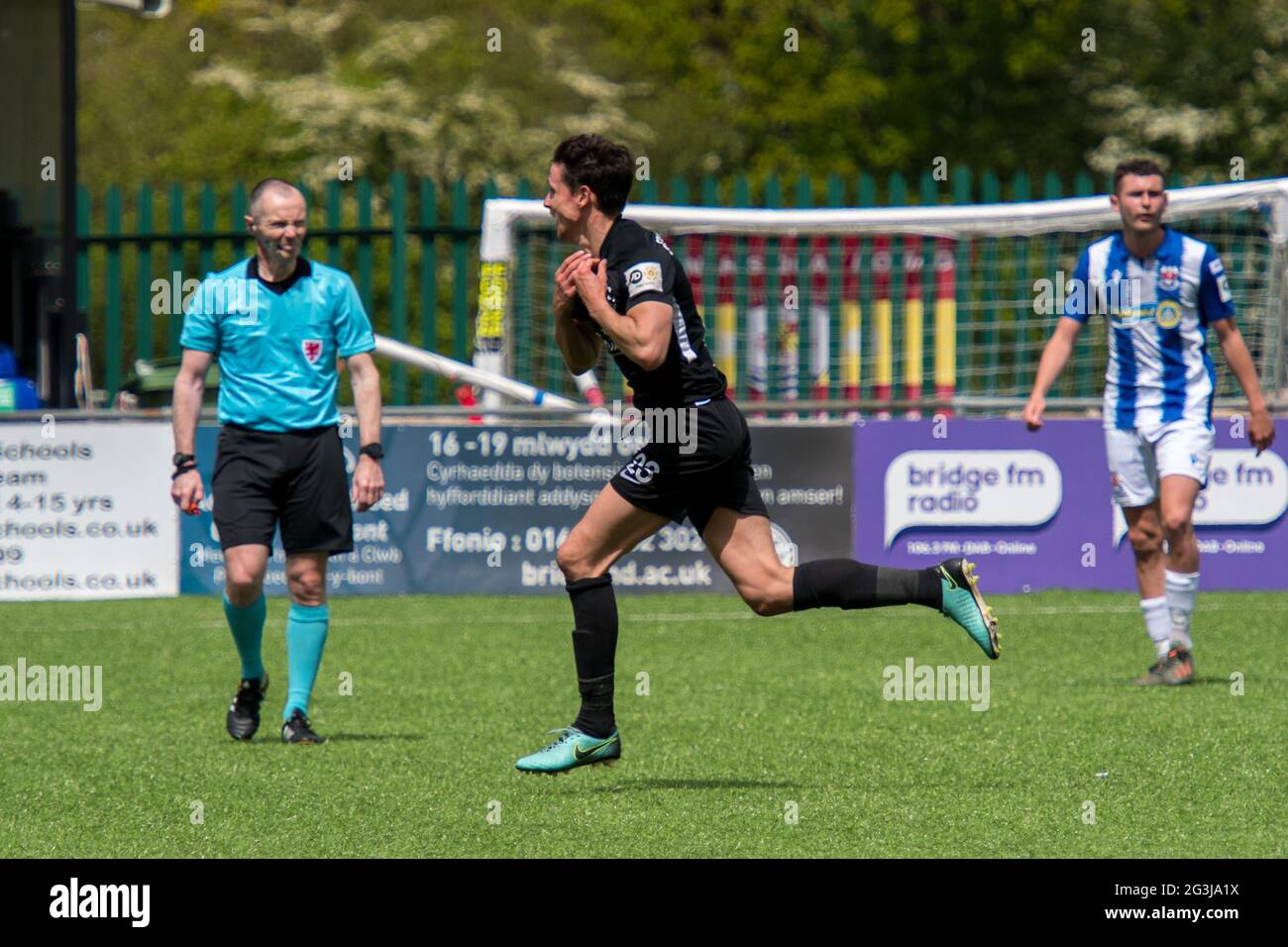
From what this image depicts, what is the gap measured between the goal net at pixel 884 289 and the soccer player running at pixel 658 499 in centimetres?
869

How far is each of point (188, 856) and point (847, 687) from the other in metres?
4.42

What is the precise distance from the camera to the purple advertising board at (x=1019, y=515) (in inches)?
533

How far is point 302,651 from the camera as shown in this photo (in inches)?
318

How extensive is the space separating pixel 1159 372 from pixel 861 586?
10.4 ft

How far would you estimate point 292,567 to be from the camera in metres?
8.11

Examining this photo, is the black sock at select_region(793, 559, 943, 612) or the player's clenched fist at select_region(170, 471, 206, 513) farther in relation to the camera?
the player's clenched fist at select_region(170, 471, 206, 513)

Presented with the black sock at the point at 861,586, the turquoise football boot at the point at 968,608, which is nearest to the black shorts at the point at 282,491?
the black sock at the point at 861,586

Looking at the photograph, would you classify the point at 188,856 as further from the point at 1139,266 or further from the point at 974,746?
the point at 1139,266

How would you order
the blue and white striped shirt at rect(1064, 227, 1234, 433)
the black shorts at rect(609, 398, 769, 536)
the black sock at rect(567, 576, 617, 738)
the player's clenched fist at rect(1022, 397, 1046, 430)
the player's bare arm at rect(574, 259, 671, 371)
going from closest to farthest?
the player's bare arm at rect(574, 259, 671, 371) < the black shorts at rect(609, 398, 769, 536) < the black sock at rect(567, 576, 617, 738) < the player's clenched fist at rect(1022, 397, 1046, 430) < the blue and white striped shirt at rect(1064, 227, 1234, 433)

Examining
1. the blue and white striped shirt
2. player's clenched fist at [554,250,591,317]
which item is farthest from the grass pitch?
player's clenched fist at [554,250,591,317]

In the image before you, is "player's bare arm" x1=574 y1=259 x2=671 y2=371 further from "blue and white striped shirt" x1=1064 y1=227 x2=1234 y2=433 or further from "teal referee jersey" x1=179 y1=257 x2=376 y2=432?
"blue and white striped shirt" x1=1064 y1=227 x2=1234 y2=433

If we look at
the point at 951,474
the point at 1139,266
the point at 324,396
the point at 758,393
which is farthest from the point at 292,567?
the point at 758,393

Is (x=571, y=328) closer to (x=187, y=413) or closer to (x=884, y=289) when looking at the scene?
(x=187, y=413)

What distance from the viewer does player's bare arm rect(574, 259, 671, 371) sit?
6.39 meters
